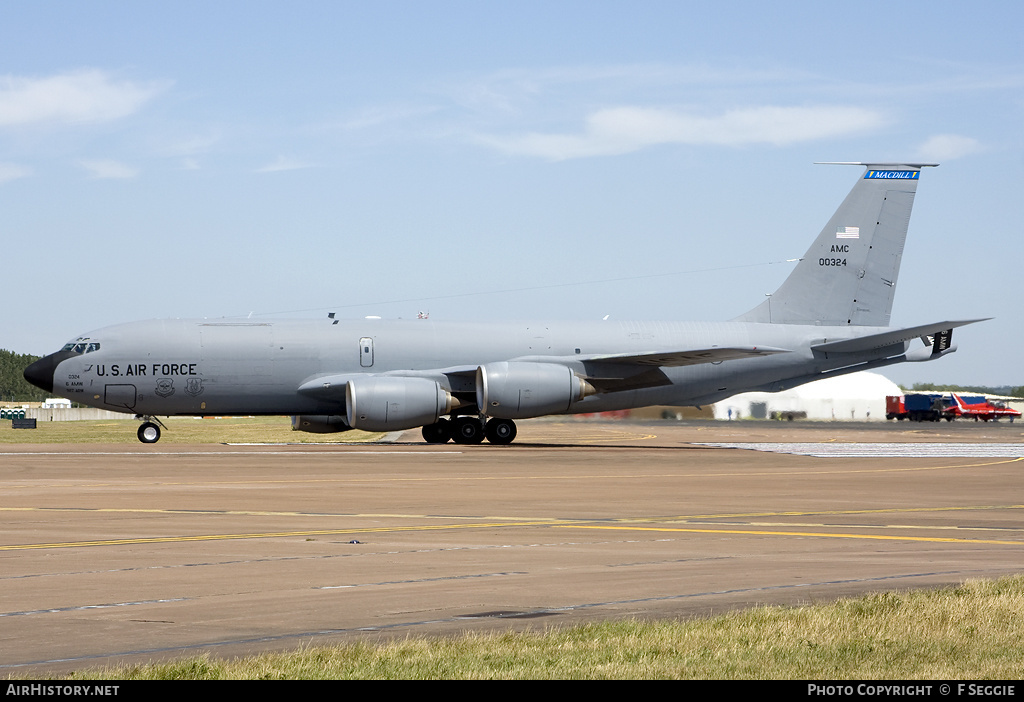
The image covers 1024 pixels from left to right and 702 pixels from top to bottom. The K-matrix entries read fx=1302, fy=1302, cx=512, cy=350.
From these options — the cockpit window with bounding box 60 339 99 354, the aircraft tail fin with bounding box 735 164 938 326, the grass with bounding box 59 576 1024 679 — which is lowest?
the grass with bounding box 59 576 1024 679

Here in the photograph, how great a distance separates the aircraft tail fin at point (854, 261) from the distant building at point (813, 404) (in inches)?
810

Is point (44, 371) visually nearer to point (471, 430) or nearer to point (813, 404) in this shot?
point (471, 430)

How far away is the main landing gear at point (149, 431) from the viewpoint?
46.8 metres

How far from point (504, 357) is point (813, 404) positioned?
4390 centimetres

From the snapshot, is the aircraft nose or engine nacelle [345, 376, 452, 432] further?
the aircraft nose

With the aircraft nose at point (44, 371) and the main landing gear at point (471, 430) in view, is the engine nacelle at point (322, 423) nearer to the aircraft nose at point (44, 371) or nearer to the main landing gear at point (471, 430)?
the main landing gear at point (471, 430)

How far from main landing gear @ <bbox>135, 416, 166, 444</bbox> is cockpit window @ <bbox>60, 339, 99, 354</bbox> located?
297cm

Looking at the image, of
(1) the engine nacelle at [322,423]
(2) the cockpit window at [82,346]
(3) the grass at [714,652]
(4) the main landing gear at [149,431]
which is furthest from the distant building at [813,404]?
(3) the grass at [714,652]

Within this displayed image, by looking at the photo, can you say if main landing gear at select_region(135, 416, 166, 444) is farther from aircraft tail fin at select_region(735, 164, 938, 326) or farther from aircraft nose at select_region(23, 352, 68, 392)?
aircraft tail fin at select_region(735, 164, 938, 326)

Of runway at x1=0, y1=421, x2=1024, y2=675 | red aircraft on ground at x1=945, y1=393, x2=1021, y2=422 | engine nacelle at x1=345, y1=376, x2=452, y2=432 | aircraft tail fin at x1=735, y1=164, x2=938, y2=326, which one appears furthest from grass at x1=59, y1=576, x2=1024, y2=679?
red aircraft on ground at x1=945, y1=393, x2=1021, y2=422

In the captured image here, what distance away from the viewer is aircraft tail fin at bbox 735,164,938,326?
53219 millimetres

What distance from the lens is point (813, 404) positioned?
87.4 meters

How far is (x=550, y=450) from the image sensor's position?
44312mm

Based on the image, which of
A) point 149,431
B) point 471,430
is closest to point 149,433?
point 149,431
